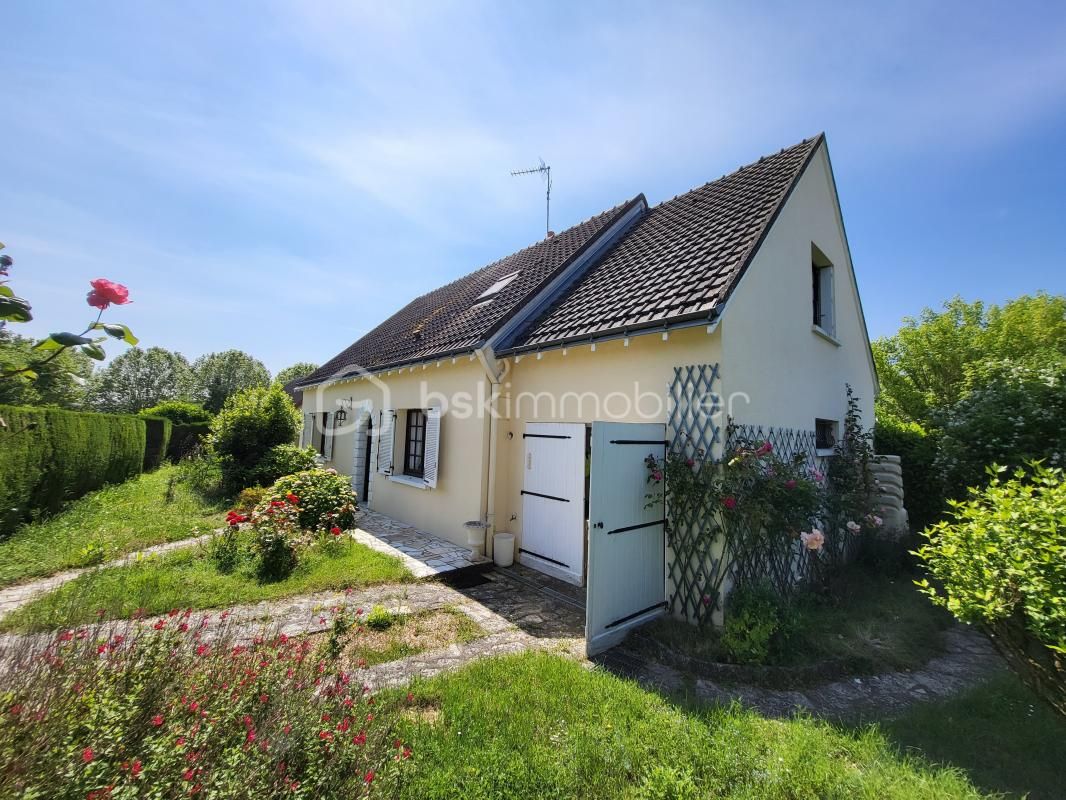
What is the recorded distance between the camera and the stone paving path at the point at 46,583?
4.89 meters

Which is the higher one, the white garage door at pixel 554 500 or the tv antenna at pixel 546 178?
the tv antenna at pixel 546 178

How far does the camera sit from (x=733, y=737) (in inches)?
118

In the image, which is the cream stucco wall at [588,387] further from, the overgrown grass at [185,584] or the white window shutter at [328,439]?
the white window shutter at [328,439]

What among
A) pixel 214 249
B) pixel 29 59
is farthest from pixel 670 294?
pixel 214 249

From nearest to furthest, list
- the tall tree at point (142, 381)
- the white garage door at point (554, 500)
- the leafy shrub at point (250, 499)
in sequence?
the white garage door at point (554, 500)
the leafy shrub at point (250, 499)
the tall tree at point (142, 381)

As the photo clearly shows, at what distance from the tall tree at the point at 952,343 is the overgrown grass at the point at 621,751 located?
2145cm

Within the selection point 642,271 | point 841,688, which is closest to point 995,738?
point 841,688

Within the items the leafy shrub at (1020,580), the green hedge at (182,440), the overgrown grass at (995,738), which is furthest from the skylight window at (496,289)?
the green hedge at (182,440)

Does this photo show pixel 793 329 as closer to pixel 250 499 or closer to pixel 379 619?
pixel 379 619

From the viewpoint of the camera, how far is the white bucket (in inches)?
273

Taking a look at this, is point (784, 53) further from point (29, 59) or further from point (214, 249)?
point (214, 249)

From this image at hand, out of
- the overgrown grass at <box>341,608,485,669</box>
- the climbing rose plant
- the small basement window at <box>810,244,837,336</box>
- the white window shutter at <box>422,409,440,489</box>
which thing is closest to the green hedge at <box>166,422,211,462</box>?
the white window shutter at <box>422,409,440,489</box>

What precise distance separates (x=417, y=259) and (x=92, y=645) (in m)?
8.25

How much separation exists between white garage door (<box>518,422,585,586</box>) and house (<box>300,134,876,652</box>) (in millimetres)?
28
